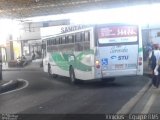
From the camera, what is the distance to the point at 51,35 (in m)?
27.8

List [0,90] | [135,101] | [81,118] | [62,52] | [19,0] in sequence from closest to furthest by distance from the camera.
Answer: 1. [81,118]
2. [135,101]
3. [0,90]
4. [62,52]
5. [19,0]

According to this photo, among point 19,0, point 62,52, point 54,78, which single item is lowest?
point 54,78

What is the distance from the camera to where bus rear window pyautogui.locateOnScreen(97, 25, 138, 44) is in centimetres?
1908

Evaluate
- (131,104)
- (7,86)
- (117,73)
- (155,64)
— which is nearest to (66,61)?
(7,86)

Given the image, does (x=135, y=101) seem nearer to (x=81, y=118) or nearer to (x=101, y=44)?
(x=81, y=118)

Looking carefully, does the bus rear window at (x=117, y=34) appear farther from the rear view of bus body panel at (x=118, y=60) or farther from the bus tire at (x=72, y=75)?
the bus tire at (x=72, y=75)

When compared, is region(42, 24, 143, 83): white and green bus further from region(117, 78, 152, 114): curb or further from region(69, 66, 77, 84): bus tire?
region(117, 78, 152, 114): curb

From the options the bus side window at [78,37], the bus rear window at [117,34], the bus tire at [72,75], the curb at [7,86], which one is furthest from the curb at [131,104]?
the curb at [7,86]

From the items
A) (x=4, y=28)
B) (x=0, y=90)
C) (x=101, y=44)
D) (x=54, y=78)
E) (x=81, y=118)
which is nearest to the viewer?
(x=81, y=118)

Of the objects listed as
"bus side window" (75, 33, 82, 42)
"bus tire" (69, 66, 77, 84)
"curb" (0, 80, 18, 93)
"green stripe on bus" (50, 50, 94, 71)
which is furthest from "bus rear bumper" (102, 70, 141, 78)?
"curb" (0, 80, 18, 93)

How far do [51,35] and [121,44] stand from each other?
935cm

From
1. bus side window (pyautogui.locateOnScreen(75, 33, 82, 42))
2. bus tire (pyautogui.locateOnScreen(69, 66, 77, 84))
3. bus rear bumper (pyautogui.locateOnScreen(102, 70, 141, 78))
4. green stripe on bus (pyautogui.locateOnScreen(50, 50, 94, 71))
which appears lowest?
bus tire (pyautogui.locateOnScreen(69, 66, 77, 84))

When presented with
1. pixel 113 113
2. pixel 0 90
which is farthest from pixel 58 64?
pixel 113 113

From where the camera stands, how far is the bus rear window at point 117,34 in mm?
19078
